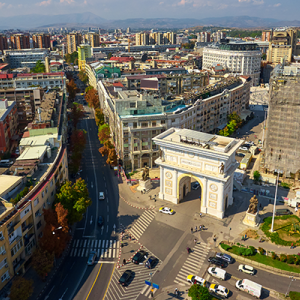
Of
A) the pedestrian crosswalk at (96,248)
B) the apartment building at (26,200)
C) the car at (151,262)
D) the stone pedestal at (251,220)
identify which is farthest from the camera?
the stone pedestal at (251,220)

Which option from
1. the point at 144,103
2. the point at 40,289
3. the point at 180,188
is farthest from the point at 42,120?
the point at 40,289

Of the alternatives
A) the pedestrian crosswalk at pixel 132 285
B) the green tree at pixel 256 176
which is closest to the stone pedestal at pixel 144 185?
the pedestrian crosswalk at pixel 132 285

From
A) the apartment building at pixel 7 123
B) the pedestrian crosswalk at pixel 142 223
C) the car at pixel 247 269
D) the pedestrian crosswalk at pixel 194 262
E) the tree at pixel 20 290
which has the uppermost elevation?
the apartment building at pixel 7 123

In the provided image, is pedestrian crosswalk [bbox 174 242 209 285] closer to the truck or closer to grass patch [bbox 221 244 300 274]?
grass patch [bbox 221 244 300 274]

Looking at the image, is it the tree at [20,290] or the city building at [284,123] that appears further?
the city building at [284,123]

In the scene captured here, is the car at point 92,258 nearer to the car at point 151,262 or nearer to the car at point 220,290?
the car at point 151,262

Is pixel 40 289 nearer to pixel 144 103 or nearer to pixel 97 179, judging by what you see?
pixel 97 179
